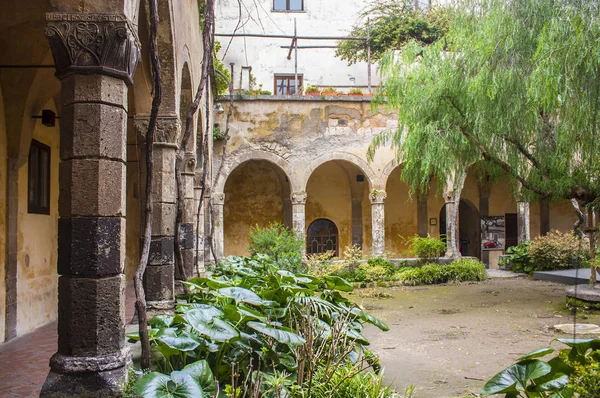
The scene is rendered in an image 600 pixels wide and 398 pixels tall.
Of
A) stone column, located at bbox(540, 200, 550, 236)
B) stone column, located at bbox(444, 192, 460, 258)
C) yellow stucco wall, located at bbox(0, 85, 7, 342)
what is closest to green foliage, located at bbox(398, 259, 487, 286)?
stone column, located at bbox(444, 192, 460, 258)

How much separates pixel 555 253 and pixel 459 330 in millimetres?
7995

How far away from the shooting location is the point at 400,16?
70.3ft

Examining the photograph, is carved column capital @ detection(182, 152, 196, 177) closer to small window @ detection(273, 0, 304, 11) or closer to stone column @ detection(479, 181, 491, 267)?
stone column @ detection(479, 181, 491, 267)

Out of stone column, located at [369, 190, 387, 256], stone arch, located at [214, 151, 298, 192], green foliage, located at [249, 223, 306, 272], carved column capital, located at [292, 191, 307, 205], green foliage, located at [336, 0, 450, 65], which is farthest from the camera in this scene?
green foliage, located at [336, 0, 450, 65]

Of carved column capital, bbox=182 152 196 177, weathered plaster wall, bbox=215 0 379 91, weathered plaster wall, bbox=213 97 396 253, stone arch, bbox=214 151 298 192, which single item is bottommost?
carved column capital, bbox=182 152 196 177

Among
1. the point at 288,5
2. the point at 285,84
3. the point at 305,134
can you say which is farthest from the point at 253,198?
the point at 288,5

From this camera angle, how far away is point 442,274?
46.2ft

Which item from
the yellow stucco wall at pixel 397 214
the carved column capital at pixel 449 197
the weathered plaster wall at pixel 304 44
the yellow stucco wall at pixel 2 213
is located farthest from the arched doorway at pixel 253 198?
the yellow stucco wall at pixel 2 213

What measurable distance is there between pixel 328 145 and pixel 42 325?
1016 centimetres

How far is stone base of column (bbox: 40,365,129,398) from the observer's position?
3.06 m

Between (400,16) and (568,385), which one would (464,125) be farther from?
(400,16)

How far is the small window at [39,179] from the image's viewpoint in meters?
7.36

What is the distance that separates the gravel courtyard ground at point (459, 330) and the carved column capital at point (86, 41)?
9.73ft

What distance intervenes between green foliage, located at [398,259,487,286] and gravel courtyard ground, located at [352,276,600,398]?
66cm
